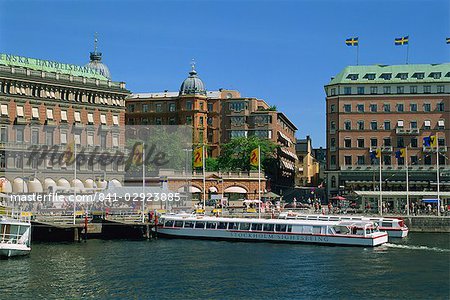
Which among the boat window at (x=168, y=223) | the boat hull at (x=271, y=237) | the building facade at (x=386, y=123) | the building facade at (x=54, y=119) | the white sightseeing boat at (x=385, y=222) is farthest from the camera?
the building facade at (x=386, y=123)

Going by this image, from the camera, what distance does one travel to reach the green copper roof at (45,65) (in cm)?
12800

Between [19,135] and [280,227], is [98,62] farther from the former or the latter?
[280,227]

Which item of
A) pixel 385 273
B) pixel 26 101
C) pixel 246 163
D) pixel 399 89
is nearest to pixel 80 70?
pixel 26 101

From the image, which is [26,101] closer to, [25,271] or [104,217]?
[104,217]

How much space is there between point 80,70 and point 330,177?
56.1m

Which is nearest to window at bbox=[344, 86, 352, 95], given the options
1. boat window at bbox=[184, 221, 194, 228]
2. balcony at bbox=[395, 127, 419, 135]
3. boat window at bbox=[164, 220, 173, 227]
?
balcony at bbox=[395, 127, 419, 135]

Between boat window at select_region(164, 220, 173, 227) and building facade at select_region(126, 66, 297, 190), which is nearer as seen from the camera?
boat window at select_region(164, 220, 173, 227)

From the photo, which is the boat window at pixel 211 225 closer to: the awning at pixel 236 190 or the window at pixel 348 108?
the awning at pixel 236 190

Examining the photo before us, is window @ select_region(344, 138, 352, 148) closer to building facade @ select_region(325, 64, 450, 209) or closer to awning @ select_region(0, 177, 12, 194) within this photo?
building facade @ select_region(325, 64, 450, 209)

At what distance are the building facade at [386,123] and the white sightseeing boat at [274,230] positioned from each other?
5431 cm

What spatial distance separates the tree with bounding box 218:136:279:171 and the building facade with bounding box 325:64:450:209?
64.0ft

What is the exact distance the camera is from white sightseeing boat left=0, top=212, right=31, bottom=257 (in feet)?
224

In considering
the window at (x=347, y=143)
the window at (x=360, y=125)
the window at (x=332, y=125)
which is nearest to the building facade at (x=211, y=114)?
the window at (x=332, y=125)

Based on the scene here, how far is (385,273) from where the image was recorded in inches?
2419
